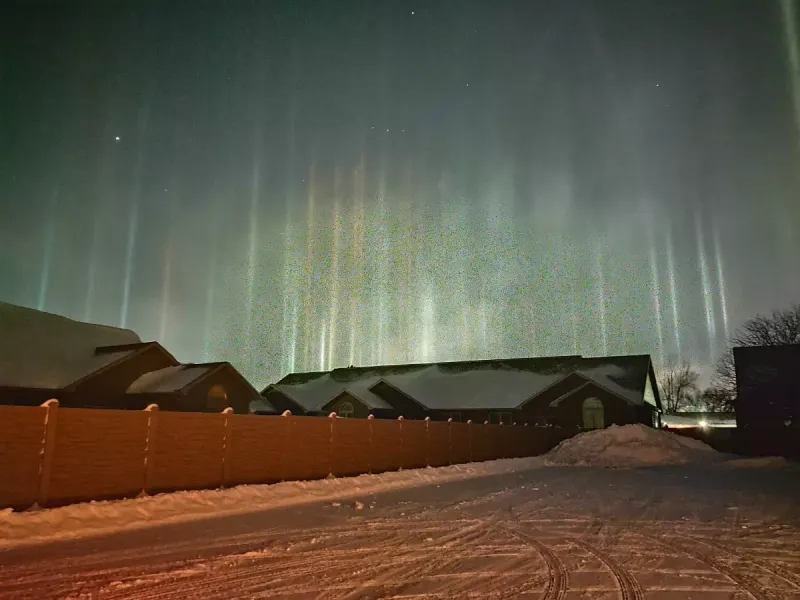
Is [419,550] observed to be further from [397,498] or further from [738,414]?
[738,414]

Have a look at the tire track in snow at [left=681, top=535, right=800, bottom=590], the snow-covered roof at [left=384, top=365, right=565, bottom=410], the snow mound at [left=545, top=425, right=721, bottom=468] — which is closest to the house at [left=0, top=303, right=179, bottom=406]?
the snow mound at [left=545, top=425, right=721, bottom=468]

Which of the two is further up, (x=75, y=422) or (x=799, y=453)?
(x=75, y=422)

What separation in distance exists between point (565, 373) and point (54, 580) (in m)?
44.9

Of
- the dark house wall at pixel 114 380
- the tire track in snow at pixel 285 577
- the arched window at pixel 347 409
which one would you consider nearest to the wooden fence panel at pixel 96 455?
the tire track in snow at pixel 285 577

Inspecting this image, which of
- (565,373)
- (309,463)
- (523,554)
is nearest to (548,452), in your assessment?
(565,373)

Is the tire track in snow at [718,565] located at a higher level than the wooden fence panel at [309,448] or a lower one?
lower

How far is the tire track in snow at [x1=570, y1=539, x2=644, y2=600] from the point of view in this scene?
6516mm

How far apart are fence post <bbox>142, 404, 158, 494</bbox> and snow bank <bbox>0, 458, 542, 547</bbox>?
19.0 inches

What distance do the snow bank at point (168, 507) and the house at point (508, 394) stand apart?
29.3 meters

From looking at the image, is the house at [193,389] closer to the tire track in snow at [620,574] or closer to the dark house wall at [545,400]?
the dark house wall at [545,400]

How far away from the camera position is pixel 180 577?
22.5ft

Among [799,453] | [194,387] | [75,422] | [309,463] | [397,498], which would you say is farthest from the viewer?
[799,453]

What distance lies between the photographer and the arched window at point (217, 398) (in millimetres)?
31656

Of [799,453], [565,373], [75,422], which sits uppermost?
[565,373]
